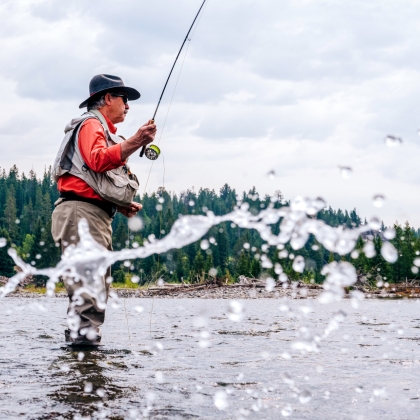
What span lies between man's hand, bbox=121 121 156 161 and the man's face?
2.42 ft

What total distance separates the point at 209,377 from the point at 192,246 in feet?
277

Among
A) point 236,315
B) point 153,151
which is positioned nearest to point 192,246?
point 236,315

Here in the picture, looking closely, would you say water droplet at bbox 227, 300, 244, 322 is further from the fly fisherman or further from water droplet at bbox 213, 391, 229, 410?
water droplet at bbox 213, 391, 229, 410

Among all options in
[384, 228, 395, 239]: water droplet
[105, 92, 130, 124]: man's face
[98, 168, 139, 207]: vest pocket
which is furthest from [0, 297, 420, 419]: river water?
[105, 92, 130, 124]: man's face

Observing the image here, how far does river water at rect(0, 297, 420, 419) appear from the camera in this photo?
2.60 meters

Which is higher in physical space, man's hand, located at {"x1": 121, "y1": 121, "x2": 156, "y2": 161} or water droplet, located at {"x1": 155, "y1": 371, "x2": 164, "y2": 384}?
man's hand, located at {"x1": 121, "y1": 121, "x2": 156, "y2": 161}

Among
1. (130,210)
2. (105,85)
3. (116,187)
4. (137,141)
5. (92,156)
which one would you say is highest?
(105,85)

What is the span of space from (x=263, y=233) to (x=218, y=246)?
8390cm

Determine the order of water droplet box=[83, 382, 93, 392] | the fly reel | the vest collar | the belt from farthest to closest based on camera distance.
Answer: the fly reel → the vest collar → the belt → water droplet box=[83, 382, 93, 392]

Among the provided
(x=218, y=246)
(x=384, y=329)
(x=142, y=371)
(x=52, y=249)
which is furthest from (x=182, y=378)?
(x=218, y=246)

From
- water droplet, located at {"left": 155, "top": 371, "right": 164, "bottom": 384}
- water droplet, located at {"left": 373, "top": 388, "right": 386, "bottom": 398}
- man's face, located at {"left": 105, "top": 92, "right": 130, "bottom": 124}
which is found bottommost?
water droplet, located at {"left": 155, "top": 371, "right": 164, "bottom": 384}

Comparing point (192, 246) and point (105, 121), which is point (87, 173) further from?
point (192, 246)

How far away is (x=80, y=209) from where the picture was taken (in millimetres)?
4738

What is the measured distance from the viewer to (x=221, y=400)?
9.16 feet
